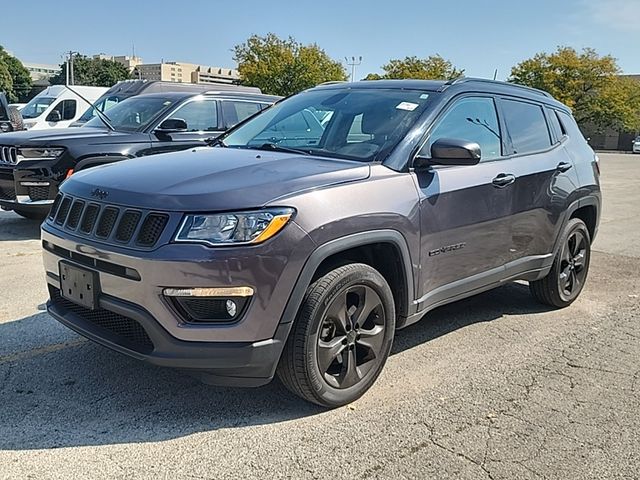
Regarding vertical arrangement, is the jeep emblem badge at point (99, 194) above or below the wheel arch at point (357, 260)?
above

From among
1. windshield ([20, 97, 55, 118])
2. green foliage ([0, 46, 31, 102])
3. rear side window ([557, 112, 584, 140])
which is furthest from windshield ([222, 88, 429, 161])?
green foliage ([0, 46, 31, 102])

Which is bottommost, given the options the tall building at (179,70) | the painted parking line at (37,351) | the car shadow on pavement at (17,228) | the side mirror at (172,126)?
the painted parking line at (37,351)

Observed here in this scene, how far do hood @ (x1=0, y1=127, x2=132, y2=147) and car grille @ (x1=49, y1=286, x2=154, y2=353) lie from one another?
4.70 meters

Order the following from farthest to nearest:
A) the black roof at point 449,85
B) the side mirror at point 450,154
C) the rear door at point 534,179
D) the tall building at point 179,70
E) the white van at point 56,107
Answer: the tall building at point 179,70
the white van at point 56,107
the rear door at point 534,179
the black roof at point 449,85
the side mirror at point 450,154

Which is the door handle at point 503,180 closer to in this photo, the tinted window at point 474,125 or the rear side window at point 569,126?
the tinted window at point 474,125

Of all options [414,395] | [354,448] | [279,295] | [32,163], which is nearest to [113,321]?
[279,295]

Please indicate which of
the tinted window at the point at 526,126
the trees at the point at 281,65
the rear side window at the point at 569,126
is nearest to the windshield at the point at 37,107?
the rear side window at the point at 569,126

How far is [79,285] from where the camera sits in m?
3.26

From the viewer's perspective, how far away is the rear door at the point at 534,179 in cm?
462

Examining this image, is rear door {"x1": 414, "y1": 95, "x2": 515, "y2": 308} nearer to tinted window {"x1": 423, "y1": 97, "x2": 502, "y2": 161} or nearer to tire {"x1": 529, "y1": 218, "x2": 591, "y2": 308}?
tinted window {"x1": 423, "y1": 97, "x2": 502, "y2": 161}

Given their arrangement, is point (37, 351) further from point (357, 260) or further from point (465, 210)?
point (465, 210)

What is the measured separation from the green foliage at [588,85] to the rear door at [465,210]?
5760cm

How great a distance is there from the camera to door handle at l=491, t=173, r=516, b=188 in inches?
170

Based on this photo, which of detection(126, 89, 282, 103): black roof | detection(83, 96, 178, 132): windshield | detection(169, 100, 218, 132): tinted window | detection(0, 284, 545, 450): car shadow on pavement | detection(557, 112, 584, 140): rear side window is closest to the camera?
detection(0, 284, 545, 450): car shadow on pavement
